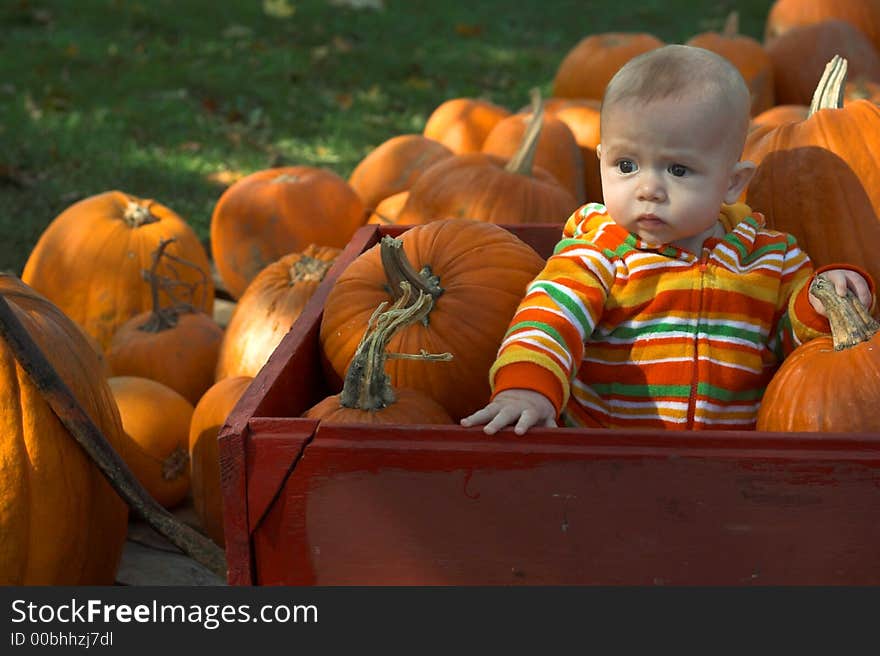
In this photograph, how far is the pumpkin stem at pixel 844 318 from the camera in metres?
1.87

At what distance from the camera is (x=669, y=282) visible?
6.77 feet

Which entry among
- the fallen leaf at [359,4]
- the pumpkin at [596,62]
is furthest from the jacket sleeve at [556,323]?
the fallen leaf at [359,4]

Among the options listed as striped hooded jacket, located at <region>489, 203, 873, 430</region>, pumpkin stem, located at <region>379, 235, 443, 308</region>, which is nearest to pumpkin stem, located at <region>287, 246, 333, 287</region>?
pumpkin stem, located at <region>379, 235, 443, 308</region>

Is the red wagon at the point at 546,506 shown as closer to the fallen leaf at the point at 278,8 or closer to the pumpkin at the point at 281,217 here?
the pumpkin at the point at 281,217

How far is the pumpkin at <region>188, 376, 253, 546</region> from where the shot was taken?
8.45ft

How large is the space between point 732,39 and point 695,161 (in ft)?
10.6

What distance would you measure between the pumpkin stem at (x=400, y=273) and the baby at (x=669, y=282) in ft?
0.79

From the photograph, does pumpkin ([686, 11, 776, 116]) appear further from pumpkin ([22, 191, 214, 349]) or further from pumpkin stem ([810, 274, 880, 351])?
pumpkin stem ([810, 274, 880, 351])

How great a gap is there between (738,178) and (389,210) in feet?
6.05

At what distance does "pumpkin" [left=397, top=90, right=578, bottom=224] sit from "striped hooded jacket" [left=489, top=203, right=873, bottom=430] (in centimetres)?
113

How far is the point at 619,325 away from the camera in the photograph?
6.86 feet

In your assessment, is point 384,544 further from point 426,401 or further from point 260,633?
point 426,401

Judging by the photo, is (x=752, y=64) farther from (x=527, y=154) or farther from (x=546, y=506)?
(x=546, y=506)

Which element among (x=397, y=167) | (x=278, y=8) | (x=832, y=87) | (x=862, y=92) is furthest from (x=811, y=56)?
(x=278, y=8)
